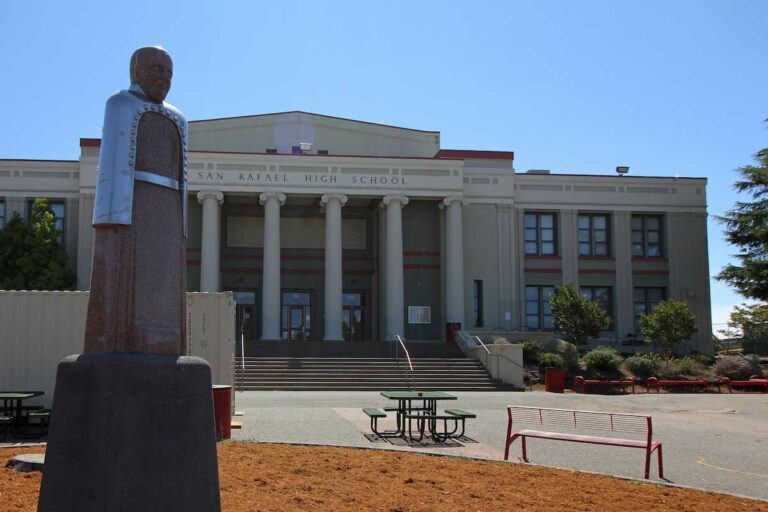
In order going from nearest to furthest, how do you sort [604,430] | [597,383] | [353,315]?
[604,430] < [597,383] < [353,315]

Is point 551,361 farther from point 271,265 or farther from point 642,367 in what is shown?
point 271,265

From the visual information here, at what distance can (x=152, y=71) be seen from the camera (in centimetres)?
610

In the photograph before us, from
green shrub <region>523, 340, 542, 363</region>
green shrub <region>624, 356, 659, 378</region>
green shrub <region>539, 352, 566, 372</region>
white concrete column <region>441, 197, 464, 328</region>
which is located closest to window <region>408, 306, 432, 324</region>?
white concrete column <region>441, 197, 464, 328</region>

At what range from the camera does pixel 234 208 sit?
42.0 m

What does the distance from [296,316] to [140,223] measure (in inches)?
1440

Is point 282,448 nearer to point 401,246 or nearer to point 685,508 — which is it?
point 685,508

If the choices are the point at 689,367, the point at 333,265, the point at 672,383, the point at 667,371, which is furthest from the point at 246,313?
the point at 672,383

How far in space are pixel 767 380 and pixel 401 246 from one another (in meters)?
16.8

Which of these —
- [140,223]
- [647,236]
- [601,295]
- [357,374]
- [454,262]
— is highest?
[647,236]

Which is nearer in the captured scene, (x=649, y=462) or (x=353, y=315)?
(x=649, y=462)

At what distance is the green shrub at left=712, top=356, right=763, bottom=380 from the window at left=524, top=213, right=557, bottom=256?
1204cm

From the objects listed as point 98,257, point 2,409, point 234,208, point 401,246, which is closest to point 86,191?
point 234,208

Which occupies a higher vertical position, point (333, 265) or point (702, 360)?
point (333, 265)

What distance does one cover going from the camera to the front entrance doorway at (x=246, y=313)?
1607 inches
